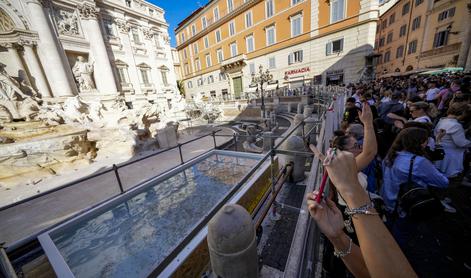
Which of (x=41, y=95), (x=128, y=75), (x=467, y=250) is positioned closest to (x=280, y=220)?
(x=467, y=250)

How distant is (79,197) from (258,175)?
5.54m

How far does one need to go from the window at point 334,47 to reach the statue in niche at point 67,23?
2521cm

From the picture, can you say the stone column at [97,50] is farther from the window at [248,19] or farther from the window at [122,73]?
the window at [248,19]

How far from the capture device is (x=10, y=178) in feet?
21.8

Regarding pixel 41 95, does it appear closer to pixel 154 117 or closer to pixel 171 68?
pixel 154 117

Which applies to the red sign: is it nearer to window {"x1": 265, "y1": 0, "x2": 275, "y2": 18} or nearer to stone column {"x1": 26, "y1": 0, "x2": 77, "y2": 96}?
window {"x1": 265, "y1": 0, "x2": 275, "y2": 18}

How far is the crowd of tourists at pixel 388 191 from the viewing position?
0.68 m

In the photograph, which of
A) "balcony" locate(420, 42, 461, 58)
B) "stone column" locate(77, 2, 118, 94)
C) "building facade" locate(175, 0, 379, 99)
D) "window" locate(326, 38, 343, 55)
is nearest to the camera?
"building facade" locate(175, 0, 379, 99)

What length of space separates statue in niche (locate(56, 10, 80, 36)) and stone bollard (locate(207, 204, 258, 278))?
2351 cm

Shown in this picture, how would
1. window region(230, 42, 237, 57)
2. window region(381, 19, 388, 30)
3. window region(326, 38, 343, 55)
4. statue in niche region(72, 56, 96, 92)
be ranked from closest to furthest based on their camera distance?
statue in niche region(72, 56, 96, 92), window region(326, 38, 343, 55), window region(230, 42, 237, 57), window region(381, 19, 388, 30)

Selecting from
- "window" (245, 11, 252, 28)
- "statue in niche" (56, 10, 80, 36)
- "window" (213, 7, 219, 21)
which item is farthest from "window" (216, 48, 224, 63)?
"statue in niche" (56, 10, 80, 36)

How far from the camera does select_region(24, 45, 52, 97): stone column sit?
13362mm

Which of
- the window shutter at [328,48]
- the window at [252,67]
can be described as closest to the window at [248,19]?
the window at [252,67]

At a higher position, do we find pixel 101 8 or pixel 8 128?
pixel 101 8
